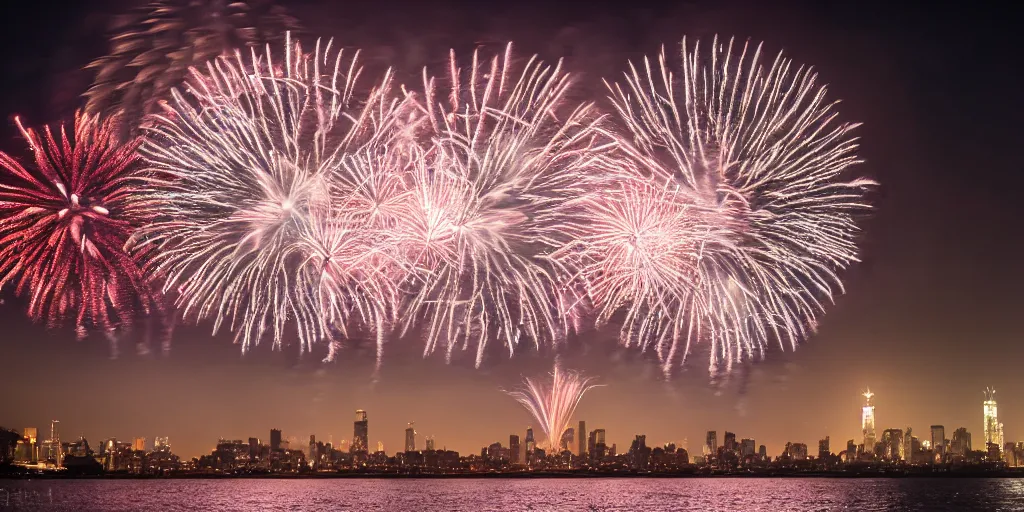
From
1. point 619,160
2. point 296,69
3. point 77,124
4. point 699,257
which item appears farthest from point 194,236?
point 699,257

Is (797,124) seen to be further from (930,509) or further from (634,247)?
(930,509)

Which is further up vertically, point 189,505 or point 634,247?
point 634,247

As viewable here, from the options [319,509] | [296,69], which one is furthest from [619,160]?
[319,509]

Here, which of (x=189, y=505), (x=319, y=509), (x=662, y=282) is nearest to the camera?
(x=662, y=282)

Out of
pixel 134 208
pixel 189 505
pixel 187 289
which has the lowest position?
pixel 189 505

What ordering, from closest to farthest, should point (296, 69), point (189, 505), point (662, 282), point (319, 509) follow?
point (296, 69)
point (662, 282)
point (319, 509)
point (189, 505)

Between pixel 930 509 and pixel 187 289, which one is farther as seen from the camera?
pixel 930 509

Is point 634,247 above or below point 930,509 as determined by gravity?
above

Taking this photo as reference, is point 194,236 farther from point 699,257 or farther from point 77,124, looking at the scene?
point 699,257

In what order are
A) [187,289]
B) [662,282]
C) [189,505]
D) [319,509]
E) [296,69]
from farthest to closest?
[189,505] → [319,509] → [662,282] → [187,289] → [296,69]
